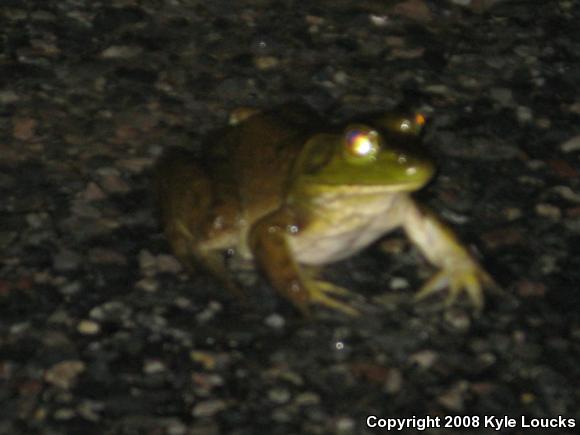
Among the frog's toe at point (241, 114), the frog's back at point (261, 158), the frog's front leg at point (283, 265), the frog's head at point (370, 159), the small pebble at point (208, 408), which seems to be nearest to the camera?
the small pebble at point (208, 408)

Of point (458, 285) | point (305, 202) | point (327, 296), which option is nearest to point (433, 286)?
point (458, 285)

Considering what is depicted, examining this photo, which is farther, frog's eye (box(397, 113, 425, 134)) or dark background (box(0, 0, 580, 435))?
frog's eye (box(397, 113, 425, 134))

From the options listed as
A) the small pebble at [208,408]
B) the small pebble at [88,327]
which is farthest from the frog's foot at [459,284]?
the small pebble at [88,327]

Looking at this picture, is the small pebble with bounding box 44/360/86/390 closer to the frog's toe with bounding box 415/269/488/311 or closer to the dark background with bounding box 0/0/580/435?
the dark background with bounding box 0/0/580/435

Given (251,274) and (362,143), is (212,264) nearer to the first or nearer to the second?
(251,274)

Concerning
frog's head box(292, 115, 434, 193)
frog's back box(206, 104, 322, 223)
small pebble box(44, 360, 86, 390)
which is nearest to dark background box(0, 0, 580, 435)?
small pebble box(44, 360, 86, 390)

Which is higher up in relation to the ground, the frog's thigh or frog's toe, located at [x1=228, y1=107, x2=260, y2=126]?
frog's toe, located at [x1=228, y1=107, x2=260, y2=126]

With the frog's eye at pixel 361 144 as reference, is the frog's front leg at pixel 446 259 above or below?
below

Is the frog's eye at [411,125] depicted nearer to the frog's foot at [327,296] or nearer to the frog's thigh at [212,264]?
the frog's foot at [327,296]
